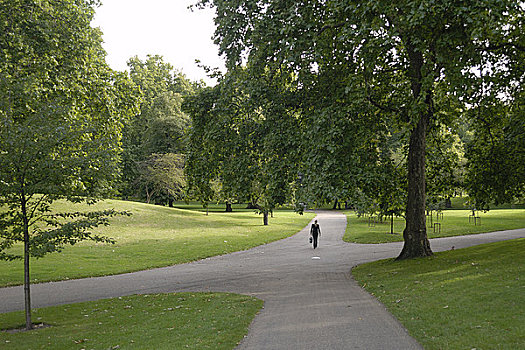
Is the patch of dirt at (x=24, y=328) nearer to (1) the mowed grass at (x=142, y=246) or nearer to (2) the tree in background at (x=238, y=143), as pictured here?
(1) the mowed grass at (x=142, y=246)

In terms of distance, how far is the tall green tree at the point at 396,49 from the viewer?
10.1 meters

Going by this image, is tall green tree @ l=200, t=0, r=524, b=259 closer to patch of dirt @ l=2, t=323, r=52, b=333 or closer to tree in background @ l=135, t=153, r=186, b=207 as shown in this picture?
patch of dirt @ l=2, t=323, r=52, b=333

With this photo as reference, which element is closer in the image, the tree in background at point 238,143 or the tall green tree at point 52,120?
the tall green tree at point 52,120

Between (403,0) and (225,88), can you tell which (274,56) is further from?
(403,0)

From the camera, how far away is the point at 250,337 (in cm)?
710

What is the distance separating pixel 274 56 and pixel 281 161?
11.0 ft

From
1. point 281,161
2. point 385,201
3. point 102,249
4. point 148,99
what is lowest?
point 102,249

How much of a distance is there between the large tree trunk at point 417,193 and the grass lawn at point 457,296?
0.72 m

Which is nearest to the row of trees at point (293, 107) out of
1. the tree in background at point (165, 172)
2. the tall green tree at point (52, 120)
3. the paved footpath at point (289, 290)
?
the tall green tree at point (52, 120)

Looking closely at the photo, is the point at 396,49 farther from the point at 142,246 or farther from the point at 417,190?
the point at 142,246

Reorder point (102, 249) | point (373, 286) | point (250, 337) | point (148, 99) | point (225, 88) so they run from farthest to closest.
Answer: point (148, 99) < point (102, 249) < point (225, 88) < point (373, 286) < point (250, 337)

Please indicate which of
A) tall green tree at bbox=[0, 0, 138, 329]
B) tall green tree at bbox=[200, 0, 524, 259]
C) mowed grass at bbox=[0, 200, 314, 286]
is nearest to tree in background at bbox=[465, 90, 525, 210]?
tall green tree at bbox=[200, 0, 524, 259]

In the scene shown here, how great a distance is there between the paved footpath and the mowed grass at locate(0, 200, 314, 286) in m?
1.37

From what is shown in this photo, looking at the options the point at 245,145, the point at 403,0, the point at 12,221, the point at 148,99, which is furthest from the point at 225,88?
the point at 148,99
